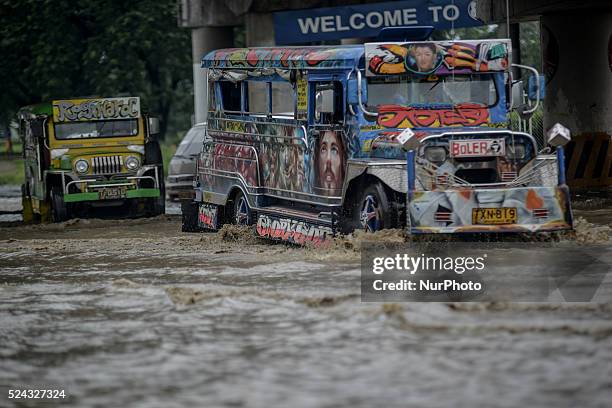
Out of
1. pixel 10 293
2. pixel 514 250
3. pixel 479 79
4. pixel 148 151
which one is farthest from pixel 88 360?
pixel 148 151

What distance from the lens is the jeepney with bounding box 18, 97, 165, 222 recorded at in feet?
81.7

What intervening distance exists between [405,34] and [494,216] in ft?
11.2

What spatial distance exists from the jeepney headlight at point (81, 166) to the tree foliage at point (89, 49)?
26.8m

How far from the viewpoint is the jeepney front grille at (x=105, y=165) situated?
983 inches

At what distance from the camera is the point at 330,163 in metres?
16.8

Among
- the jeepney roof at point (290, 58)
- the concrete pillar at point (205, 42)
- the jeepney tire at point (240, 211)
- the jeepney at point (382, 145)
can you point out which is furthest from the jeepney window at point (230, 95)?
the concrete pillar at point (205, 42)

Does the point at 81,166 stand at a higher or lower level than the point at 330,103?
lower

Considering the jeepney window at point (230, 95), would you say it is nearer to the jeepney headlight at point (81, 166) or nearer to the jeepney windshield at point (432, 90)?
the jeepney windshield at point (432, 90)

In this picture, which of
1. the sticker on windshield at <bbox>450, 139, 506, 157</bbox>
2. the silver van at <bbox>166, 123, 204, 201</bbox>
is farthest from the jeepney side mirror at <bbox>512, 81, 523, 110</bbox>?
the silver van at <bbox>166, 123, 204, 201</bbox>

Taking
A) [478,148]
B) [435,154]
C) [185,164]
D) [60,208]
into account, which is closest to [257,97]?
[435,154]

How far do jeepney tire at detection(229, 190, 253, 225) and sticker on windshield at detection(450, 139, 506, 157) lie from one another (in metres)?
4.43

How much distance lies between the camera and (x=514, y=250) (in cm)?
1548

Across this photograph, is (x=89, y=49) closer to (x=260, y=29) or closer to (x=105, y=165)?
(x=260, y=29)

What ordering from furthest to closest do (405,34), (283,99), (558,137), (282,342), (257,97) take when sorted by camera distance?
(257,97), (283,99), (405,34), (558,137), (282,342)
